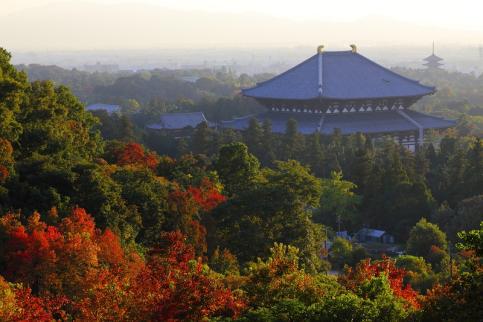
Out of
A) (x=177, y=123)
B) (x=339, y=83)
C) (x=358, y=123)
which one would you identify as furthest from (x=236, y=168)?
(x=177, y=123)

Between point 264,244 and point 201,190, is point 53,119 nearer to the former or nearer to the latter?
point 201,190

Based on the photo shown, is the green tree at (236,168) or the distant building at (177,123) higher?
the green tree at (236,168)

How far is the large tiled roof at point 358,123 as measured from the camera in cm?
4538

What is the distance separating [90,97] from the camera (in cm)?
10731

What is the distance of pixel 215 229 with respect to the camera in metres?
21.0

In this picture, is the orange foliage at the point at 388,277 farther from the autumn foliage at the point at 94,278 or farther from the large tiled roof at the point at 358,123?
the large tiled roof at the point at 358,123

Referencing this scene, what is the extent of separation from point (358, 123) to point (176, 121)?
14.5m

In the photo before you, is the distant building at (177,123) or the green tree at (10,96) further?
the distant building at (177,123)

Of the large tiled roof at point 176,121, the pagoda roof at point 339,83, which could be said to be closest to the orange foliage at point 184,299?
the pagoda roof at point 339,83

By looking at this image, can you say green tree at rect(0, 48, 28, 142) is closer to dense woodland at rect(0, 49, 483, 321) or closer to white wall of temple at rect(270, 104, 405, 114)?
dense woodland at rect(0, 49, 483, 321)

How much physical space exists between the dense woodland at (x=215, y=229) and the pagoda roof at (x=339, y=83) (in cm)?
1111

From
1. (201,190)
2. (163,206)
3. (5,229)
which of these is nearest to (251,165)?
(201,190)

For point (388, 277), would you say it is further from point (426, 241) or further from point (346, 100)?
point (346, 100)

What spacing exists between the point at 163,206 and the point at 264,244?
2.61 meters
